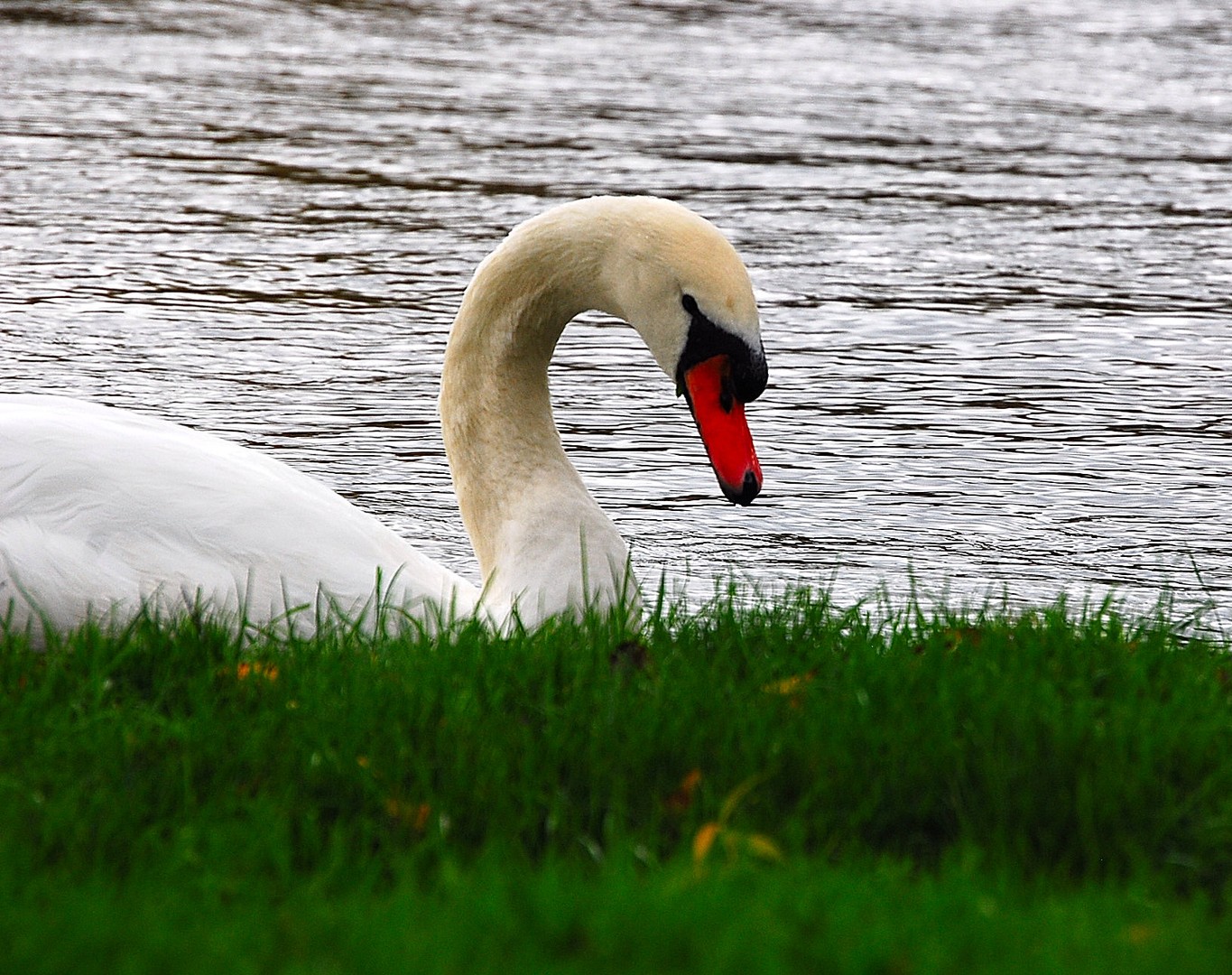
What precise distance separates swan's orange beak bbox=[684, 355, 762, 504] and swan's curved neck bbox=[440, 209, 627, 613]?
1.31 feet

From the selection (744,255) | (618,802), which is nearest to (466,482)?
(618,802)

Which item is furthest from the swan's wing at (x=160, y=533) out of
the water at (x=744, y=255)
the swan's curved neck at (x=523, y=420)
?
the water at (x=744, y=255)

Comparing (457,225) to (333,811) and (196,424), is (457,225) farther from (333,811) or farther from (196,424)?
(333,811)

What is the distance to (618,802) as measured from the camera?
3.71 meters

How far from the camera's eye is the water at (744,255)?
7.77m

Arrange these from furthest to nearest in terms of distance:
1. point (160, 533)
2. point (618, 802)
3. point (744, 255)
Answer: point (744, 255) < point (160, 533) < point (618, 802)

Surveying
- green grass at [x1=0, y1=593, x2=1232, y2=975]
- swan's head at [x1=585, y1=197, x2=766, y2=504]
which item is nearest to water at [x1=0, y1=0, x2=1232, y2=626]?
swan's head at [x1=585, y1=197, x2=766, y2=504]

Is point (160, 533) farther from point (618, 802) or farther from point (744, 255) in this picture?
point (744, 255)

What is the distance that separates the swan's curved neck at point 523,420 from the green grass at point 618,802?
33.1 inches

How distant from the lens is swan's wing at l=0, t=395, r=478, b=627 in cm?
499

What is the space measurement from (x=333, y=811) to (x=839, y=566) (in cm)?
358

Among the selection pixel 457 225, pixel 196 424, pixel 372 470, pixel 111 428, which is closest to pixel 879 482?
pixel 372 470

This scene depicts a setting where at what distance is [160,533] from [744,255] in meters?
7.18

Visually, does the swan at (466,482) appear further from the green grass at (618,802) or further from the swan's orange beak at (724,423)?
the green grass at (618,802)
